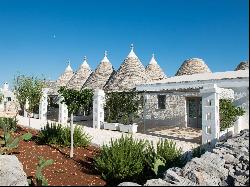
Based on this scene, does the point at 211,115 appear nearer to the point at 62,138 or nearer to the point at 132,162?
the point at 132,162

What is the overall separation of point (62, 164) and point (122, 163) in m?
2.35

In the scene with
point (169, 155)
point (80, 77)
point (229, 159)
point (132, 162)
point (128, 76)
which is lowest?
point (132, 162)

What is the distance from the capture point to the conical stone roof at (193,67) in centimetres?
2646

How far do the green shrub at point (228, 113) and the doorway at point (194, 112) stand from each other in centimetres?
479

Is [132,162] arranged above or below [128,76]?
below

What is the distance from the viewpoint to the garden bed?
7867mm

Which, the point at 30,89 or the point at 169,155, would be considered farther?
the point at 30,89

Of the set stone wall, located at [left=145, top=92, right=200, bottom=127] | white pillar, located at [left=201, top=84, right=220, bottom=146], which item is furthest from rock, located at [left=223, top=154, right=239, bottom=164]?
stone wall, located at [left=145, top=92, right=200, bottom=127]

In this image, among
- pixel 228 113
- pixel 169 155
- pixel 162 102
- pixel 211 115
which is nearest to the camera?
pixel 169 155

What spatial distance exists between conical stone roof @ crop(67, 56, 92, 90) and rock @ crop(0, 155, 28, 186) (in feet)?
65.9

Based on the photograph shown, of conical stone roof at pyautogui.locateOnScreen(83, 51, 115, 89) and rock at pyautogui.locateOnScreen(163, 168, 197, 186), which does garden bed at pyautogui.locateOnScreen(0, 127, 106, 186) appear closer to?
rock at pyautogui.locateOnScreen(163, 168, 197, 186)

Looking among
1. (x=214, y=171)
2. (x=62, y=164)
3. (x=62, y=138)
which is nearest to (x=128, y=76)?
(x=62, y=138)

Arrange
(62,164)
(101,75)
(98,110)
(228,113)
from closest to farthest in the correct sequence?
(62,164), (228,113), (98,110), (101,75)

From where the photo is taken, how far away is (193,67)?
27000 mm
